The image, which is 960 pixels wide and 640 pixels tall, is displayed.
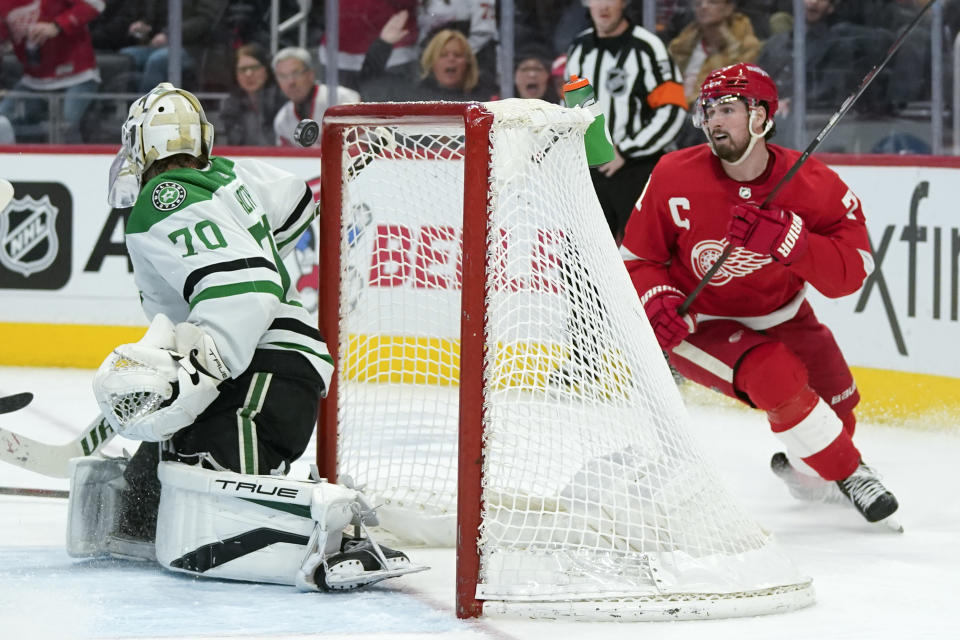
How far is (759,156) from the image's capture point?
3.04m

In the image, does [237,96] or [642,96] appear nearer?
[642,96]

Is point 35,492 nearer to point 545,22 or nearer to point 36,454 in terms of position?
point 36,454

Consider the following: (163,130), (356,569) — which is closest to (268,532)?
(356,569)

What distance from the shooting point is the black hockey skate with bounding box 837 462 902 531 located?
115 inches

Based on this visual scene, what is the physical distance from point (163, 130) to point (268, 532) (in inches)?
27.9

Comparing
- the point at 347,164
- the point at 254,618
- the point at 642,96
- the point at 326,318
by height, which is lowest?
the point at 254,618

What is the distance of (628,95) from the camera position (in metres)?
4.88

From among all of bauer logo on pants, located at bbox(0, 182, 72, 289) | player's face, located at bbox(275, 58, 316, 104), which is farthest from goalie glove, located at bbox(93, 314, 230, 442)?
player's face, located at bbox(275, 58, 316, 104)

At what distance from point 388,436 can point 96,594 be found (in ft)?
2.57

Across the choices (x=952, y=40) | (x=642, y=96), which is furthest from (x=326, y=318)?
(x=952, y=40)

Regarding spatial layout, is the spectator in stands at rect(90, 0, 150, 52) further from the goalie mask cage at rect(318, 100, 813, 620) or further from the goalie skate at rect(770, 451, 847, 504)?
the goalie skate at rect(770, 451, 847, 504)

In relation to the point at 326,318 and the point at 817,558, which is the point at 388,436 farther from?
the point at 817,558

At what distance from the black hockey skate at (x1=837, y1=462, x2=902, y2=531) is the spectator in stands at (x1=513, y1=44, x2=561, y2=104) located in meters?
2.69

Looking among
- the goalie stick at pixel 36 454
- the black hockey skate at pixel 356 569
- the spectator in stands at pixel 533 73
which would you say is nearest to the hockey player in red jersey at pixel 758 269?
the black hockey skate at pixel 356 569
